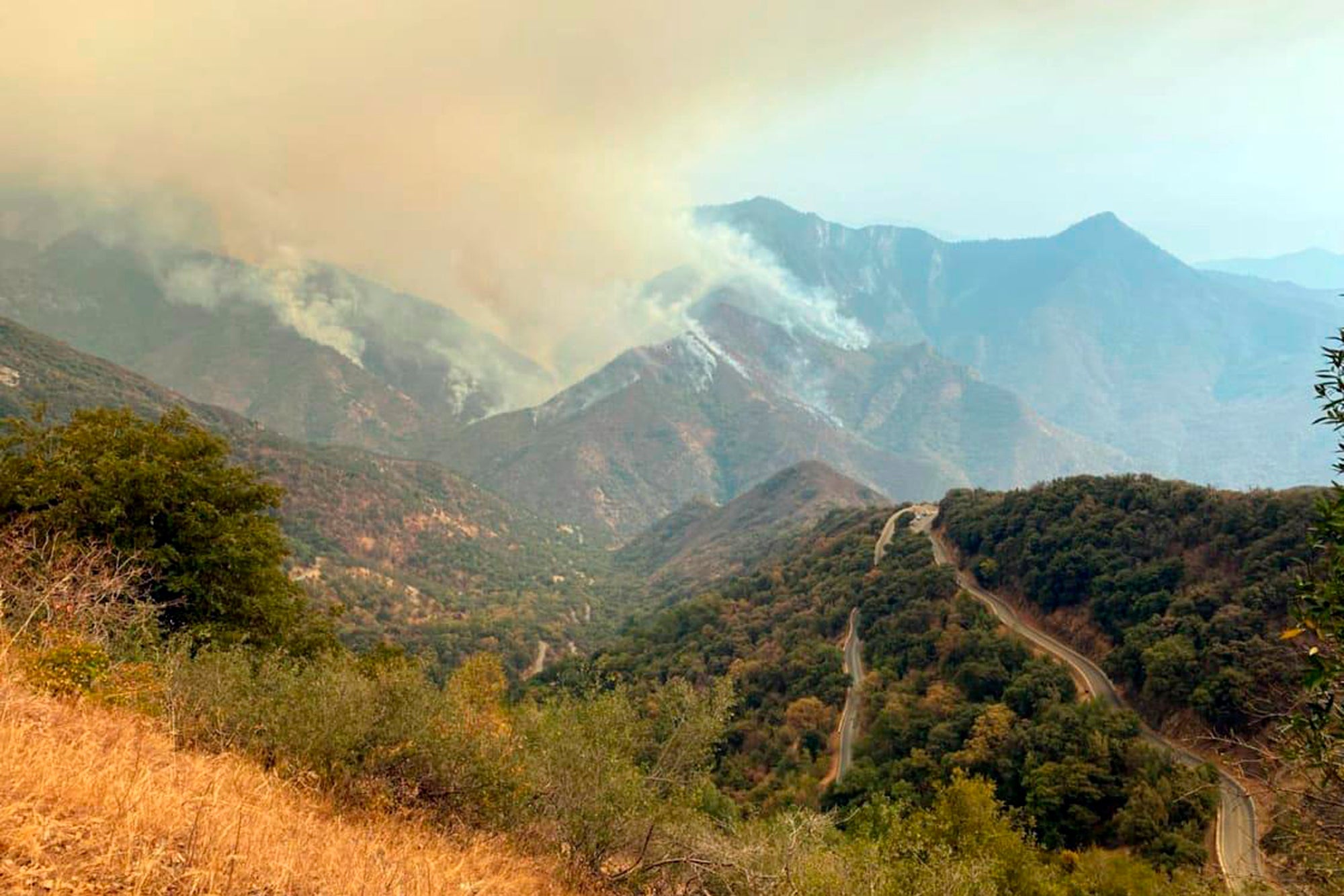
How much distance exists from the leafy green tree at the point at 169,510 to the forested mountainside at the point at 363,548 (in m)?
84.3

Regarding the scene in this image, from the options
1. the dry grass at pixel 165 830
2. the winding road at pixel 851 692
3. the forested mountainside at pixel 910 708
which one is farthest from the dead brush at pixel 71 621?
the winding road at pixel 851 692

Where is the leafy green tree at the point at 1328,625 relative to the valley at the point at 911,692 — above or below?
above

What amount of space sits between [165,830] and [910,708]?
62.0 metres

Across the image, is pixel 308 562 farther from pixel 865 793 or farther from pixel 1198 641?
pixel 1198 641

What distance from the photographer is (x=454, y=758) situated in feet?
44.3

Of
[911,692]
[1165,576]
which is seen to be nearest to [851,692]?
[911,692]

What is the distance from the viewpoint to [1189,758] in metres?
43.2

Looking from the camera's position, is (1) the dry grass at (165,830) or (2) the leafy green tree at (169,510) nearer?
(1) the dry grass at (165,830)

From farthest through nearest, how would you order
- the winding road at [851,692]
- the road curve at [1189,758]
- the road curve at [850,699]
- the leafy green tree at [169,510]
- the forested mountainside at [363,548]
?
the forested mountainside at [363,548], the road curve at [850,699], the winding road at [851,692], the road curve at [1189,758], the leafy green tree at [169,510]

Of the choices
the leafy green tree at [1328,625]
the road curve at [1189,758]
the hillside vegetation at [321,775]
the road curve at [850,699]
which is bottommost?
the road curve at [850,699]

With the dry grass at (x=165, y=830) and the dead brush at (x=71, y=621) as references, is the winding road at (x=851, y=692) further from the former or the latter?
the dry grass at (x=165, y=830)

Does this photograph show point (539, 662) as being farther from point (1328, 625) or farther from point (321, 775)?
point (1328, 625)

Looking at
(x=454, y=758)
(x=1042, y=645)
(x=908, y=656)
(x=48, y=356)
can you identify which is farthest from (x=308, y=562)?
(x=454, y=758)

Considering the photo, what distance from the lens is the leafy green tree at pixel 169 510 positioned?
981 inches
